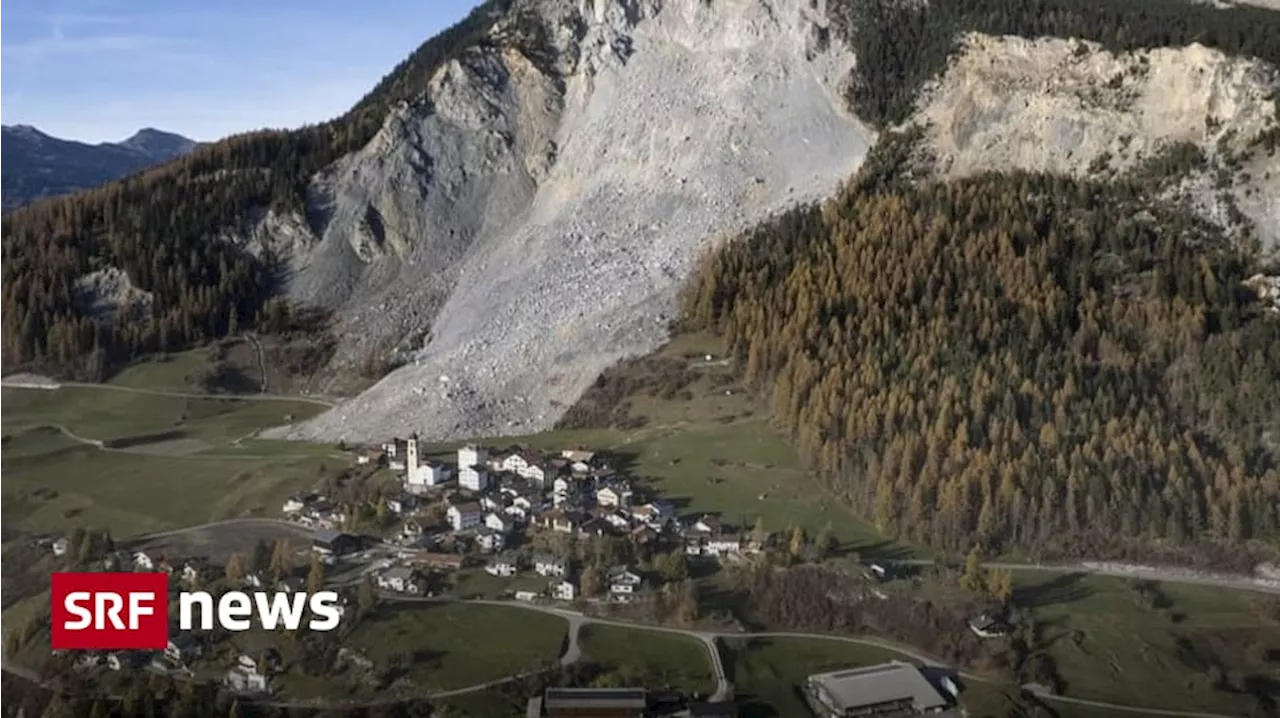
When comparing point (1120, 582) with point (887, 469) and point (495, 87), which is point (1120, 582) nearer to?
point (887, 469)

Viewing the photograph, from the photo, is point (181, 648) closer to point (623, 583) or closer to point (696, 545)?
point (623, 583)

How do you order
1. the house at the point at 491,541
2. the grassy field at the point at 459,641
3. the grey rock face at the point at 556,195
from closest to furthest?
the grassy field at the point at 459,641, the house at the point at 491,541, the grey rock face at the point at 556,195

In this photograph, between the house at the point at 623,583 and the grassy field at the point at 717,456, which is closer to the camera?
the house at the point at 623,583

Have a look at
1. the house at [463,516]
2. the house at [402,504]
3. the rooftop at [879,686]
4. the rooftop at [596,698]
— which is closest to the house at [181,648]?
the rooftop at [596,698]

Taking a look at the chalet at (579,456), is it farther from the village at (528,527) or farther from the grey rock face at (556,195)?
the grey rock face at (556,195)

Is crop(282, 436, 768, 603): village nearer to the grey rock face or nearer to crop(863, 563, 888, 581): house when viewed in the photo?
crop(863, 563, 888, 581): house

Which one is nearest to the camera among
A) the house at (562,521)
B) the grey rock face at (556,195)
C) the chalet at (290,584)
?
the chalet at (290,584)

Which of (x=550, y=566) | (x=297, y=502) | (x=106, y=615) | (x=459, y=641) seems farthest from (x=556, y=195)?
(x=106, y=615)

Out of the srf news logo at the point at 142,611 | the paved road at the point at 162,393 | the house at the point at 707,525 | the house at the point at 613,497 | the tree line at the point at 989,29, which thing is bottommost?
the srf news logo at the point at 142,611
